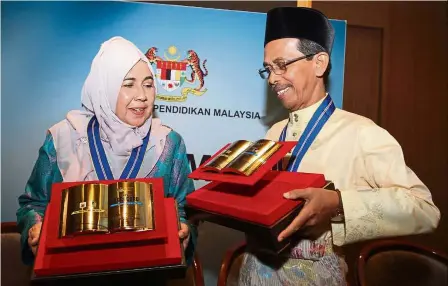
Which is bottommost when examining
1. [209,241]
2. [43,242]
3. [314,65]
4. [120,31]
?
[209,241]

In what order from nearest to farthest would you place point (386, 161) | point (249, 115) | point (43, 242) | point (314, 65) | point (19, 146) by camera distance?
point (43, 242), point (386, 161), point (314, 65), point (19, 146), point (249, 115)

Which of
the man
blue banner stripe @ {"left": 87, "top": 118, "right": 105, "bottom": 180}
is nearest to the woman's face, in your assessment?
blue banner stripe @ {"left": 87, "top": 118, "right": 105, "bottom": 180}

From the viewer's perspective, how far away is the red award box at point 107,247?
0.84m

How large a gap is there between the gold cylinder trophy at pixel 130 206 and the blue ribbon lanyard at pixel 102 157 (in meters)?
0.17

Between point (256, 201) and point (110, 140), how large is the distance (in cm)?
56

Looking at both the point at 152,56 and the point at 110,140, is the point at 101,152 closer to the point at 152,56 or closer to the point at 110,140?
the point at 110,140

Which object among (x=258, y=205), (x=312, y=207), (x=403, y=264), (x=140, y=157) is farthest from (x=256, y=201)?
(x=403, y=264)

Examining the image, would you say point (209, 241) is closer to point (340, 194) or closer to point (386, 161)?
point (340, 194)

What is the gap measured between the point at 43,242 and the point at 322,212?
69 centimetres

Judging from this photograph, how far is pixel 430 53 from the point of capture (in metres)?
1.46

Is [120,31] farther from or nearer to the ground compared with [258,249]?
farther from the ground

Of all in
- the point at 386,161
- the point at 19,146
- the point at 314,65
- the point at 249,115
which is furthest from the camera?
the point at 249,115

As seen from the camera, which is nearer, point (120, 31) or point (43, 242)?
point (43, 242)

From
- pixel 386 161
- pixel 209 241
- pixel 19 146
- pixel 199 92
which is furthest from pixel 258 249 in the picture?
pixel 19 146
